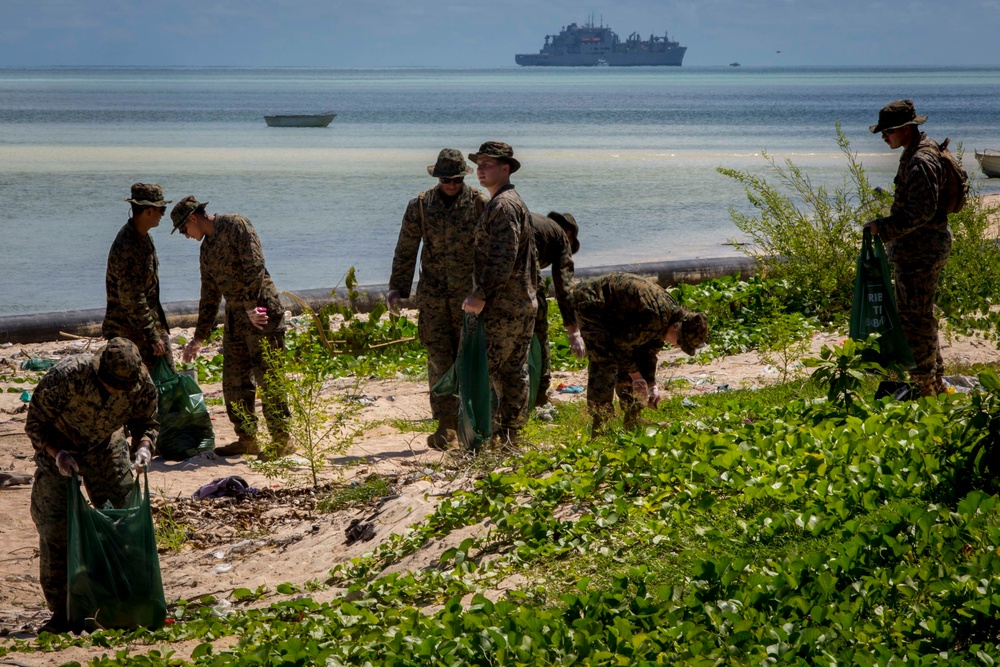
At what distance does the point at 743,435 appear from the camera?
19.8ft

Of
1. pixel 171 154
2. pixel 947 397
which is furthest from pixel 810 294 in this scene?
pixel 171 154

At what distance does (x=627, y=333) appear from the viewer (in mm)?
6836

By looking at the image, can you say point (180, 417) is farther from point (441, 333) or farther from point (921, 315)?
point (921, 315)

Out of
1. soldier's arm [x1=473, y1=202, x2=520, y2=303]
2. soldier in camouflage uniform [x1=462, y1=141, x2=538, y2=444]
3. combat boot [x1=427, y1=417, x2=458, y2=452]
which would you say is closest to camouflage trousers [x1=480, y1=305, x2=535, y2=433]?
soldier in camouflage uniform [x1=462, y1=141, x2=538, y2=444]

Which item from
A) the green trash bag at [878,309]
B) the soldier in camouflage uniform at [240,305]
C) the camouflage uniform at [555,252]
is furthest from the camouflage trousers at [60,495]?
the green trash bag at [878,309]

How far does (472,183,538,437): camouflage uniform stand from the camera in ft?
23.2

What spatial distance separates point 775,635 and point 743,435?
7.31 feet

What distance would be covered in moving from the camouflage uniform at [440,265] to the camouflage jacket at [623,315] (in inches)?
50.2

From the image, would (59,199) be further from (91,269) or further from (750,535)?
(750,535)

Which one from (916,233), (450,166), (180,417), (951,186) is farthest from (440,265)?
(951,186)

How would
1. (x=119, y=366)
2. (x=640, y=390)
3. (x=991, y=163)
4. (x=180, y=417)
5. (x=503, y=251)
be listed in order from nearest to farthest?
(x=119, y=366)
(x=640, y=390)
(x=503, y=251)
(x=180, y=417)
(x=991, y=163)

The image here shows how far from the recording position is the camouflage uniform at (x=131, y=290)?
783cm

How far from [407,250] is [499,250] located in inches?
50.0

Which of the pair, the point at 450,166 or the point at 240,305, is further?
the point at 240,305
